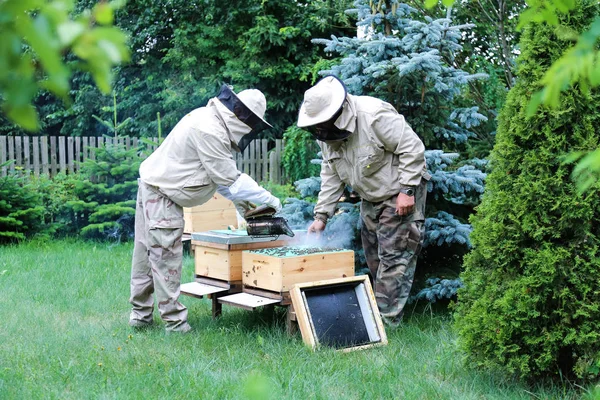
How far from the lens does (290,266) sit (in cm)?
512

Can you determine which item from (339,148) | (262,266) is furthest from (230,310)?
(339,148)

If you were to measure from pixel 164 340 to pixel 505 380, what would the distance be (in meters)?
2.61

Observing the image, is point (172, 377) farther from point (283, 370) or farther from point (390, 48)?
point (390, 48)

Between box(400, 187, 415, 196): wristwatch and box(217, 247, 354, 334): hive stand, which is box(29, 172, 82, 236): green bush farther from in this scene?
box(400, 187, 415, 196): wristwatch

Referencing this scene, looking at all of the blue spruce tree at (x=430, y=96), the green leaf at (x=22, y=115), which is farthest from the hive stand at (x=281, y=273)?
the green leaf at (x=22, y=115)

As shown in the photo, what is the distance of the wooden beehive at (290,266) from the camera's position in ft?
16.8

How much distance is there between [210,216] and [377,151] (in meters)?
4.08

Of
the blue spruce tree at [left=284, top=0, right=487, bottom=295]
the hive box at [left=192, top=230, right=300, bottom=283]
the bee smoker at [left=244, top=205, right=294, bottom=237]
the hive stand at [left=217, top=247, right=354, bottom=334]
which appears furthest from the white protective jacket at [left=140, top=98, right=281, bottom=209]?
the blue spruce tree at [left=284, top=0, right=487, bottom=295]

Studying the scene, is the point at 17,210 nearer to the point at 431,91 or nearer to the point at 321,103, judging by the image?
the point at 321,103

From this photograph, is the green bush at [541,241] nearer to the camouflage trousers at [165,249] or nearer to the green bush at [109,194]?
the camouflage trousers at [165,249]

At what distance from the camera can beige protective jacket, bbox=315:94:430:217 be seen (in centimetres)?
536

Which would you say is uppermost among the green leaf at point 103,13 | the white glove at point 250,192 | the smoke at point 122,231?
the green leaf at point 103,13

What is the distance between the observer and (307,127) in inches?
209

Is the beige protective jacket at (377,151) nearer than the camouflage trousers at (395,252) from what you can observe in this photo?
Yes
